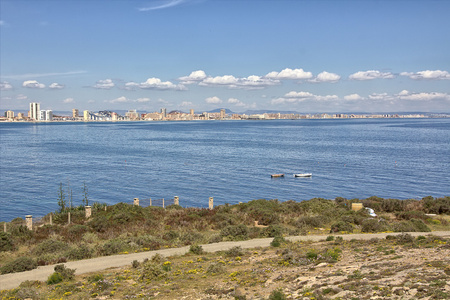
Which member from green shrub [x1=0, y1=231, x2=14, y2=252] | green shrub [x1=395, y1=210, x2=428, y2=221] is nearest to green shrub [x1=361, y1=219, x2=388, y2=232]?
green shrub [x1=395, y1=210, x2=428, y2=221]

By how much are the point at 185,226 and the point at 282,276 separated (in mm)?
11890

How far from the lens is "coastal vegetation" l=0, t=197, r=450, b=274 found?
18.8 metres

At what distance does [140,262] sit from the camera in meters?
16.4

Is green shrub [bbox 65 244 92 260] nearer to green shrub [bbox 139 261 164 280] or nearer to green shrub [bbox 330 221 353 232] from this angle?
green shrub [bbox 139 261 164 280]

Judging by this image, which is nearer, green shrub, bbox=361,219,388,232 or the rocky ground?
the rocky ground

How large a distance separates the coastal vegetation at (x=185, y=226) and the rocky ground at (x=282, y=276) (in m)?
2.89

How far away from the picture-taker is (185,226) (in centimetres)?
2434

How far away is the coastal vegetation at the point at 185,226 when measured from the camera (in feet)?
61.8

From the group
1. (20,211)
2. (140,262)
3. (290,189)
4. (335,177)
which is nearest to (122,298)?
(140,262)

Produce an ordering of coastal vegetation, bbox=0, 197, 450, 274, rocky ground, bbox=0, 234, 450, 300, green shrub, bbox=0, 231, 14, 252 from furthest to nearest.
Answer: green shrub, bbox=0, 231, 14, 252 < coastal vegetation, bbox=0, 197, 450, 274 < rocky ground, bbox=0, 234, 450, 300

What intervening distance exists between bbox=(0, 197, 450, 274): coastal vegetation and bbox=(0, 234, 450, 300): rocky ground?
289cm

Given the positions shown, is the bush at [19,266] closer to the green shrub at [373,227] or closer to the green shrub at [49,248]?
the green shrub at [49,248]

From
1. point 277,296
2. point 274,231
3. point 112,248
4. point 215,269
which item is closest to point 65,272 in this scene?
point 112,248

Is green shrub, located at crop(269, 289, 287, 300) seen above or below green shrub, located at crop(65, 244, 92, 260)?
above
